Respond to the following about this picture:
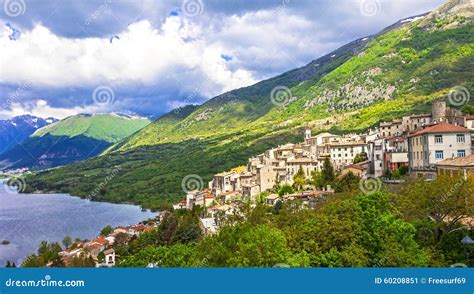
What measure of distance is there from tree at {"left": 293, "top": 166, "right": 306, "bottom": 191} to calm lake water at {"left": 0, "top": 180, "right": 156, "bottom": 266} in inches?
1018

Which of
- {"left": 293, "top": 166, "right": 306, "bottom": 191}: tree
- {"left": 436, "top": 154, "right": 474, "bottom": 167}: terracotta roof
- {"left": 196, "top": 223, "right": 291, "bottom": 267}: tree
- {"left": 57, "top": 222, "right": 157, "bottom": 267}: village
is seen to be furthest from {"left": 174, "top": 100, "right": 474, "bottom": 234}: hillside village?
{"left": 196, "top": 223, "right": 291, "bottom": 267}: tree

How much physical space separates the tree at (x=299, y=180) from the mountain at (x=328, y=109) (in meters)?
39.2

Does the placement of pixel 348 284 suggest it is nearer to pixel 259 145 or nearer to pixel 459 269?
pixel 459 269

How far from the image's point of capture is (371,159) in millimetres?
39031

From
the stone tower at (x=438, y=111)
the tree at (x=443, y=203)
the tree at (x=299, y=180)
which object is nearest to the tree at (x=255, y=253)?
the tree at (x=443, y=203)

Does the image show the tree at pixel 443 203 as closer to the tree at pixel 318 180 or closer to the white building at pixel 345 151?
the tree at pixel 318 180

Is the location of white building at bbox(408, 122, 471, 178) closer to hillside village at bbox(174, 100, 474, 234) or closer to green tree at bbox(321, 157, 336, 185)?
hillside village at bbox(174, 100, 474, 234)

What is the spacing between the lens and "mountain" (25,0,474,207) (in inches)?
3750

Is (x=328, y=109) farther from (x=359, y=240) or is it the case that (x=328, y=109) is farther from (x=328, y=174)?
(x=359, y=240)

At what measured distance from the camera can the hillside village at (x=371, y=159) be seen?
2747 centimetres

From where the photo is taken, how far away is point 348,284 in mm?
10242

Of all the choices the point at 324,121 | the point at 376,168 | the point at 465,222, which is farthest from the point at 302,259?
the point at 324,121

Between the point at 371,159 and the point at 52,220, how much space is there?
47.0m

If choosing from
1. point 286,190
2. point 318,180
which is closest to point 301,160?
point 286,190
